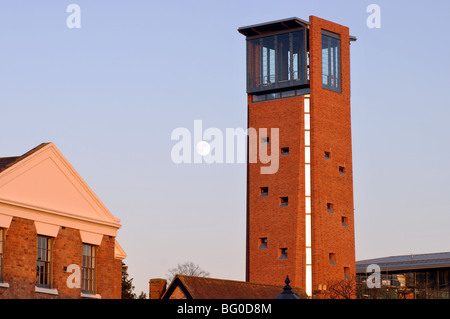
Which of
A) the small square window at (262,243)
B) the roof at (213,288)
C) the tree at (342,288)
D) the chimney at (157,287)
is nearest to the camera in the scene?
the roof at (213,288)

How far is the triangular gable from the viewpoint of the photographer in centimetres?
2916

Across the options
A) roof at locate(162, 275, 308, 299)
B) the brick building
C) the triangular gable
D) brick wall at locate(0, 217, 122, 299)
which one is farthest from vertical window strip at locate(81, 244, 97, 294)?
roof at locate(162, 275, 308, 299)

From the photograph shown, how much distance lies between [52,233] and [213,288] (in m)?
20.2

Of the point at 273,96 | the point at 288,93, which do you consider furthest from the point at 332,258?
the point at 273,96

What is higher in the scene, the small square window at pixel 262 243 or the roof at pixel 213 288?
the small square window at pixel 262 243

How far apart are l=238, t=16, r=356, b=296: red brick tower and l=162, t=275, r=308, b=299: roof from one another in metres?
12.4

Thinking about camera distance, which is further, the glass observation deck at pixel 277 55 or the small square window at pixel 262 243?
the glass observation deck at pixel 277 55

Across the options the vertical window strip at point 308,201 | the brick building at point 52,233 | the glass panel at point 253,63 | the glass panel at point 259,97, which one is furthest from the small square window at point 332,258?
the brick building at point 52,233

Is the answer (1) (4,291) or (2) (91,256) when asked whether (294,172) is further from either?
(1) (4,291)

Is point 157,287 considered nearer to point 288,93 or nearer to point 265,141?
point 265,141

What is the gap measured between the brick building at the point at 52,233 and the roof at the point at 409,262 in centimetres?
4980

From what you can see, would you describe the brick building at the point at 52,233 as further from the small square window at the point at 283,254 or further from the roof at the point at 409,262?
the roof at the point at 409,262

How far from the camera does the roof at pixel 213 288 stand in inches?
1908

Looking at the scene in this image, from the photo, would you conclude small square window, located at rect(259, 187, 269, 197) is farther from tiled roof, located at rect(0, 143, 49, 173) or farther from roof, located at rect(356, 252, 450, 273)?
tiled roof, located at rect(0, 143, 49, 173)
